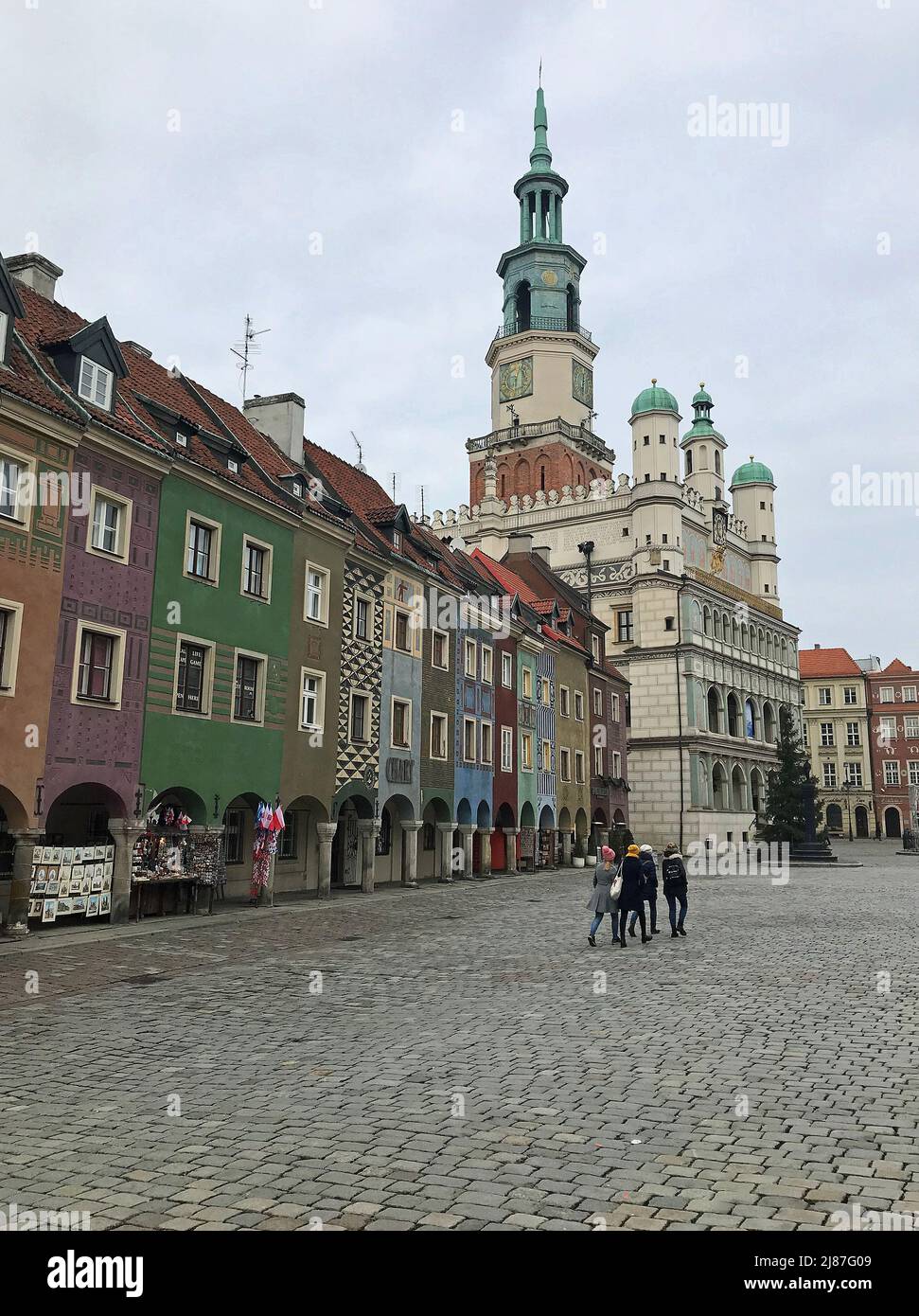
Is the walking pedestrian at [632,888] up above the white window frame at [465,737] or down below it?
below

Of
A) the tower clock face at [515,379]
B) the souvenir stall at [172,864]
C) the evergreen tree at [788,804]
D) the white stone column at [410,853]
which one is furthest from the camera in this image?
the tower clock face at [515,379]

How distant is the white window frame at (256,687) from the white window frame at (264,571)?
4.57 feet

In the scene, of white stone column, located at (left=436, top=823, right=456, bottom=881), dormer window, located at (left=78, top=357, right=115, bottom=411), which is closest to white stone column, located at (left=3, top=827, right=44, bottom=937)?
dormer window, located at (left=78, top=357, right=115, bottom=411)

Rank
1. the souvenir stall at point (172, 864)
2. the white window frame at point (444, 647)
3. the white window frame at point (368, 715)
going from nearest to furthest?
the souvenir stall at point (172, 864)
the white window frame at point (368, 715)
the white window frame at point (444, 647)

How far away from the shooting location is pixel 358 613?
30797mm

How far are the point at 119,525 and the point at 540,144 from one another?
7926 centimetres

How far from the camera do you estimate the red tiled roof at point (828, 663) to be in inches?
4045

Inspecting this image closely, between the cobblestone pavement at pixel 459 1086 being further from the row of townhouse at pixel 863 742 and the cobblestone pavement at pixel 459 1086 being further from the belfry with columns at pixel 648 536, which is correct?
the row of townhouse at pixel 863 742

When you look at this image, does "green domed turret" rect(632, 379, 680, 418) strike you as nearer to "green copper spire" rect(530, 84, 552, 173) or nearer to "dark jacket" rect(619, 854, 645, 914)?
"green copper spire" rect(530, 84, 552, 173)

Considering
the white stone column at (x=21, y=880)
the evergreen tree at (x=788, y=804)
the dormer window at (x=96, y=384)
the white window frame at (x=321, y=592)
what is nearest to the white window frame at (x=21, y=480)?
the dormer window at (x=96, y=384)

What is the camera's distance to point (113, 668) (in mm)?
21031

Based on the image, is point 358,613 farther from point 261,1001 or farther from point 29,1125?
point 29,1125

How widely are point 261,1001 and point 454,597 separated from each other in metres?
25.8

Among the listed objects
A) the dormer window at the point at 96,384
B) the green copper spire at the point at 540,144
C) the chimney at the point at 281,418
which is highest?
the green copper spire at the point at 540,144
